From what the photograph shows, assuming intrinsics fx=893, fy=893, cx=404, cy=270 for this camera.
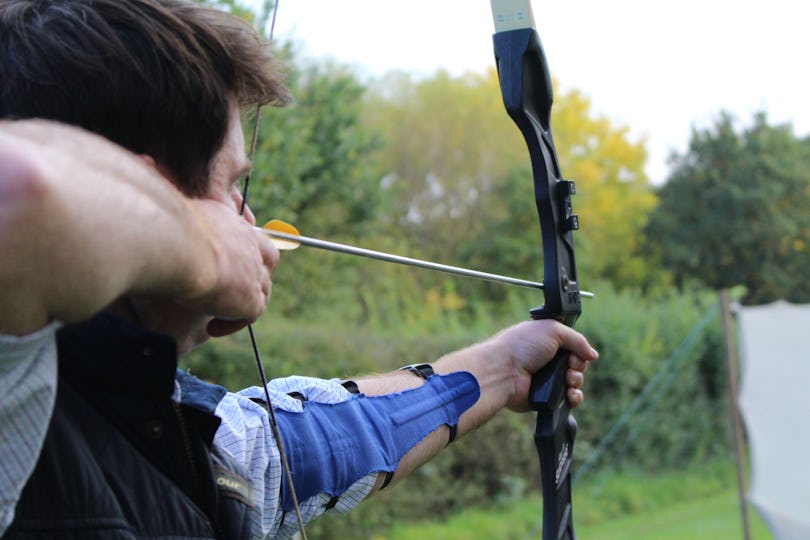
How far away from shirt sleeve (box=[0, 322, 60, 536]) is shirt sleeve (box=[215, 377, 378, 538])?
15.1 inches

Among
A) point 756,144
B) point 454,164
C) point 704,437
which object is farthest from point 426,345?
point 756,144

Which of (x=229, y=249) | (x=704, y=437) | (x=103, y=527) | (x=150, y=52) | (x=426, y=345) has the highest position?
(x=150, y=52)

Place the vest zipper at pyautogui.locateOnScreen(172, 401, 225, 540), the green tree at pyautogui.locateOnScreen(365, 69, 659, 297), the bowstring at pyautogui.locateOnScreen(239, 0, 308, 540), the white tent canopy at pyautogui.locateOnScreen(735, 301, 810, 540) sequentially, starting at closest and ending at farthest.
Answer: the vest zipper at pyautogui.locateOnScreen(172, 401, 225, 540), the bowstring at pyautogui.locateOnScreen(239, 0, 308, 540), the white tent canopy at pyautogui.locateOnScreen(735, 301, 810, 540), the green tree at pyautogui.locateOnScreen(365, 69, 659, 297)

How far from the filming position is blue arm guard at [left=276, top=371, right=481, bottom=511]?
4.07 ft

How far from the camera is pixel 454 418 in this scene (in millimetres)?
1480

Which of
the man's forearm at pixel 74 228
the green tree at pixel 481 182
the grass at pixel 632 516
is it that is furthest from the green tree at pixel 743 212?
the man's forearm at pixel 74 228

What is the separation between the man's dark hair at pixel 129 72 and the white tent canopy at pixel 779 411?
4093 millimetres

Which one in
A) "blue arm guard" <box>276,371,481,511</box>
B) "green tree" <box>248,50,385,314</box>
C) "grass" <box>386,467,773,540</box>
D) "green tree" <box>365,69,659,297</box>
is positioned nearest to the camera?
"blue arm guard" <box>276,371,481,511</box>

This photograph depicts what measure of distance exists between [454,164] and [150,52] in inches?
672

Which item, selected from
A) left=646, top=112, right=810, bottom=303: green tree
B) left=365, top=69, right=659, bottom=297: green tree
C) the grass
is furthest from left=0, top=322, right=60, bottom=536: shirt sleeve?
left=646, top=112, right=810, bottom=303: green tree

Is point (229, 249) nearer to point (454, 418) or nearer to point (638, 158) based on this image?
point (454, 418)

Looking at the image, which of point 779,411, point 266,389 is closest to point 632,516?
point 779,411

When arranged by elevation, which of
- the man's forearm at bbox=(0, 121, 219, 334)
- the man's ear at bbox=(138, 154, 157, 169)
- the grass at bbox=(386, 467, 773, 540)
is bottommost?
the grass at bbox=(386, 467, 773, 540)

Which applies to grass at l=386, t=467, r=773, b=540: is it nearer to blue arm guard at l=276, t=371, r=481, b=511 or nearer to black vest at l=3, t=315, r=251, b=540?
blue arm guard at l=276, t=371, r=481, b=511
